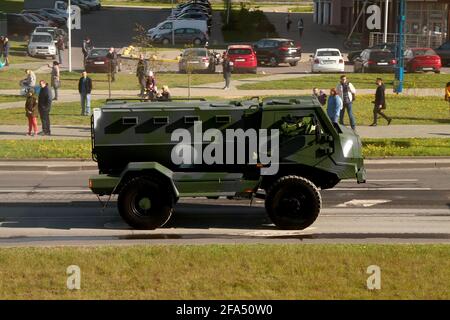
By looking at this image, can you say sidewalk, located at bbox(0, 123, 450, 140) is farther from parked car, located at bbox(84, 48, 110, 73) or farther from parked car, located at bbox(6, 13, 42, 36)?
parked car, located at bbox(6, 13, 42, 36)

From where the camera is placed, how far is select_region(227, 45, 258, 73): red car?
4800 cm

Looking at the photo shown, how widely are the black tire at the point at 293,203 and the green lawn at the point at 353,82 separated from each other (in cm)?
2455

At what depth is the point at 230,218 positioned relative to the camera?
57.5 ft

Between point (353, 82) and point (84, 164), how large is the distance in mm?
21815

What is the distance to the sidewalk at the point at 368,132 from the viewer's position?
27875 millimetres

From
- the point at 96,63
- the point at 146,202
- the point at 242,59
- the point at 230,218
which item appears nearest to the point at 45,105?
the point at 230,218

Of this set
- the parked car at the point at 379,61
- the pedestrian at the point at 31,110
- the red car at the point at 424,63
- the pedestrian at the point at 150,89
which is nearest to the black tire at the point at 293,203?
the pedestrian at the point at 31,110

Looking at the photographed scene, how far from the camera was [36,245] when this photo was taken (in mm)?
15133

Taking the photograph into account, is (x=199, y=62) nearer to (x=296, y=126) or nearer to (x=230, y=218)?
(x=230, y=218)

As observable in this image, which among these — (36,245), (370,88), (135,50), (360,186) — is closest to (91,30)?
(135,50)

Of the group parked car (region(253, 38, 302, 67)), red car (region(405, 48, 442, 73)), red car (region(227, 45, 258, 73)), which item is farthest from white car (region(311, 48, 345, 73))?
parked car (region(253, 38, 302, 67))

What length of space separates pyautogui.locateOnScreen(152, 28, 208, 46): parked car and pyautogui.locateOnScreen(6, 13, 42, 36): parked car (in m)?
9.86

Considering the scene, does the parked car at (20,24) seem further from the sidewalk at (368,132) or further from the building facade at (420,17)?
the sidewalk at (368,132)
